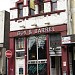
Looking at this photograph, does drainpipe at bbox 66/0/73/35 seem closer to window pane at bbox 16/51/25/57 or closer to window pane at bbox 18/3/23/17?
window pane at bbox 16/51/25/57

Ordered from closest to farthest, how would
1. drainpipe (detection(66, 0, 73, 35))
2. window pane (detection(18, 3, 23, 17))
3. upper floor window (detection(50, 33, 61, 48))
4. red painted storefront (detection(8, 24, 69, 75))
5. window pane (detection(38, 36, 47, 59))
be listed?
drainpipe (detection(66, 0, 73, 35))
red painted storefront (detection(8, 24, 69, 75))
upper floor window (detection(50, 33, 61, 48))
window pane (detection(38, 36, 47, 59))
window pane (detection(18, 3, 23, 17))

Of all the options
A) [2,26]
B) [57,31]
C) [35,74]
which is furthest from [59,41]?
[2,26]

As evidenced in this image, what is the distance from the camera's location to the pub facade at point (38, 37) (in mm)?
26703

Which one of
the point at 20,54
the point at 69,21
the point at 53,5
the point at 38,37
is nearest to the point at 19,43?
the point at 20,54

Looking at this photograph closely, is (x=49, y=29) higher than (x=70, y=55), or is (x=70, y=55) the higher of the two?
(x=49, y=29)

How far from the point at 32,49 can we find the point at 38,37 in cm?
131

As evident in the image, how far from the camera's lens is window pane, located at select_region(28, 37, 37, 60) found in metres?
28.5

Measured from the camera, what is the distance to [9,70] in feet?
99.0

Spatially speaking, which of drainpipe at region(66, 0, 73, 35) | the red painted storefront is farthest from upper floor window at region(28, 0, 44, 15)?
drainpipe at region(66, 0, 73, 35)

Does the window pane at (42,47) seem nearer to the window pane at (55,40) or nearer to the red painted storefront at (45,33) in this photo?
the red painted storefront at (45,33)

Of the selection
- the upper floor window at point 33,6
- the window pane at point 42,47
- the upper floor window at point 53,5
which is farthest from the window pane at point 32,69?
the upper floor window at point 53,5

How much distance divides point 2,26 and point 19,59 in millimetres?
5697

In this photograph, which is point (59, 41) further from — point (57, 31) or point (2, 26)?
point (2, 26)

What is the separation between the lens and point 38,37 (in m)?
28.4
